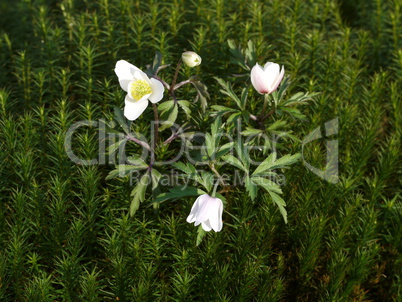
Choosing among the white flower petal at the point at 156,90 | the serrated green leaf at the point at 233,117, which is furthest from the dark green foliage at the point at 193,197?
the white flower petal at the point at 156,90

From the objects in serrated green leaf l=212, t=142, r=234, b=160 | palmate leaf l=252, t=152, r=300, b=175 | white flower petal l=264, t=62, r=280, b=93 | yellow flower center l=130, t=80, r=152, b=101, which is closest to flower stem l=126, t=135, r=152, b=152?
yellow flower center l=130, t=80, r=152, b=101

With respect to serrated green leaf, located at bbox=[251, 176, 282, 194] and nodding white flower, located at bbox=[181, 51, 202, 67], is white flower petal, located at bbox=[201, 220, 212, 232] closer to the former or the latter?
serrated green leaf, located at bbox=[251, 176, 282, 194]

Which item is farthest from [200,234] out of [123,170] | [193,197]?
[123,170]

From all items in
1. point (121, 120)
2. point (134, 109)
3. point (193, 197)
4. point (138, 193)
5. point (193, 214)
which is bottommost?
point (193, 197)

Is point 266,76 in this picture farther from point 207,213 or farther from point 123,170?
point 123,170

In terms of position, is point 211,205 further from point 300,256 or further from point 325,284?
point 325,284

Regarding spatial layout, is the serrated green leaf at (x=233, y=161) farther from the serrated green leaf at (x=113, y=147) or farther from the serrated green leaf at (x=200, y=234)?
the serrated green leaf at (x=113, y=147)
